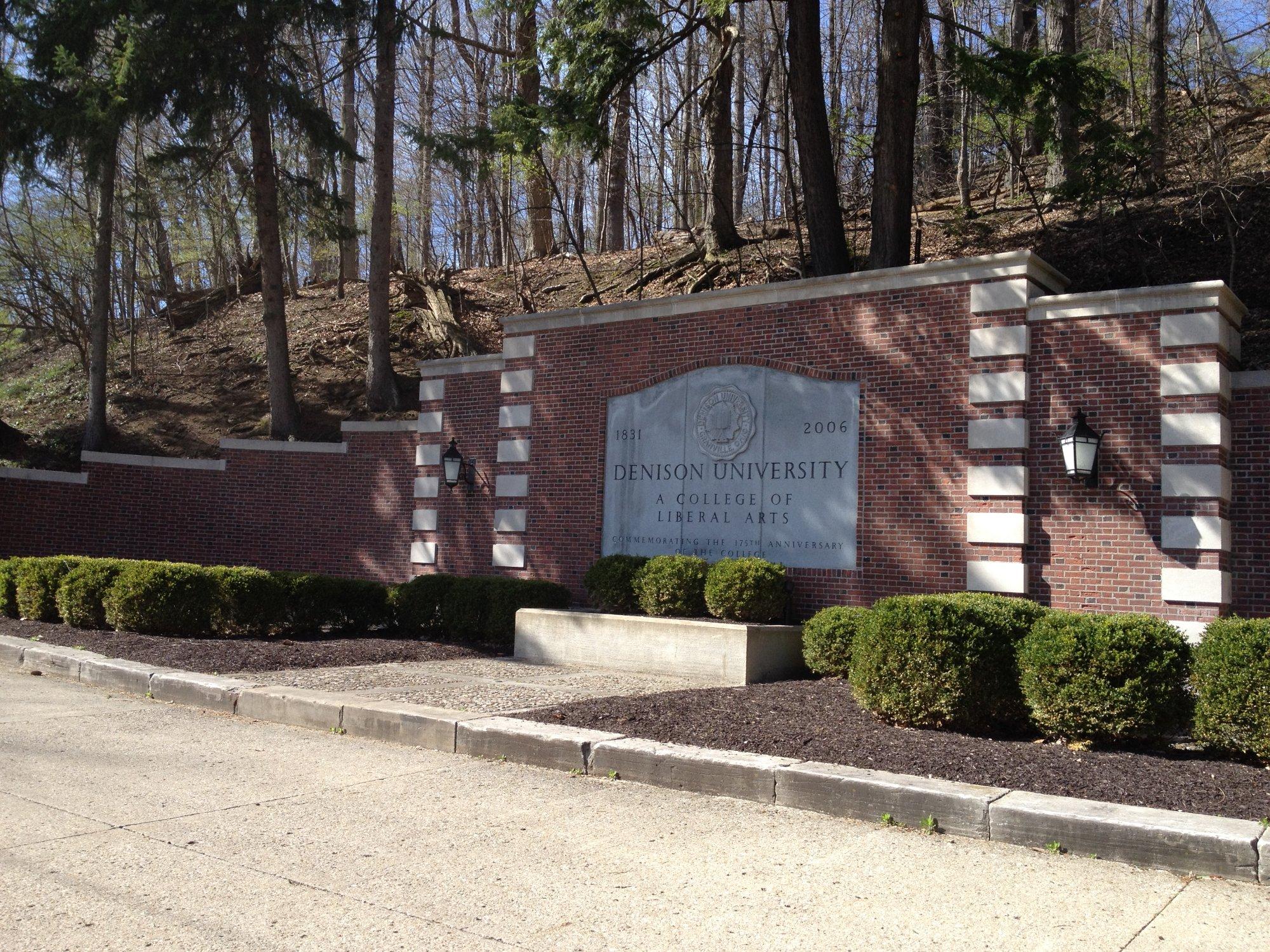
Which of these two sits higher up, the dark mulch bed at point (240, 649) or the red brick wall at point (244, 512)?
the red brick wall at point (244, 512)

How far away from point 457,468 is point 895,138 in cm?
777

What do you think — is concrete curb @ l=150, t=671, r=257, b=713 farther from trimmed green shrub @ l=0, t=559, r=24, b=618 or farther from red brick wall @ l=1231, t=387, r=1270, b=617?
red brick wall @ l=1231, t=387, r=1270, b=617

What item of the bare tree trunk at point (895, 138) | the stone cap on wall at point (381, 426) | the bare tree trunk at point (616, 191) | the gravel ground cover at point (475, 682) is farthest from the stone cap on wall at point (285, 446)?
the bare tree trunk at point (616, 191)

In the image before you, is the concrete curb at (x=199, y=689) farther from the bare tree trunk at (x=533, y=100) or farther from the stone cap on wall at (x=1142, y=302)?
the bare tree trunk at (x=533, y=100)

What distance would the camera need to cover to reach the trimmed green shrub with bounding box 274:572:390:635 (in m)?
13.6

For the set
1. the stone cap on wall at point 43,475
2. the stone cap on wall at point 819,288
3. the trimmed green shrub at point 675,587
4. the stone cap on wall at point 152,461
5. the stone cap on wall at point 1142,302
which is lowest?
the trimmed green shrub at point 675,587

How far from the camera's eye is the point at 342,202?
64.0 ft

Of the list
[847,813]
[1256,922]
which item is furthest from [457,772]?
[1256,922]

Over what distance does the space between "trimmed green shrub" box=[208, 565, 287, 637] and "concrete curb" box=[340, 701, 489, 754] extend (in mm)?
5421

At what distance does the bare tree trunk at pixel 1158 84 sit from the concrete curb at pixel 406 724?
13.3 m

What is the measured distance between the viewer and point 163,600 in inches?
492

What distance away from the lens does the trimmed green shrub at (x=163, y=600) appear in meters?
12.5

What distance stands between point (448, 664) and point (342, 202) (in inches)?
450

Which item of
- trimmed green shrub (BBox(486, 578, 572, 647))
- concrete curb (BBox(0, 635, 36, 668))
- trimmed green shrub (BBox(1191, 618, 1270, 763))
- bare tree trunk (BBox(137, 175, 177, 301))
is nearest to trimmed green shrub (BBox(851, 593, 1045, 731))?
trimmed green shrub (BBox(1191, 618, 1270, 763))
